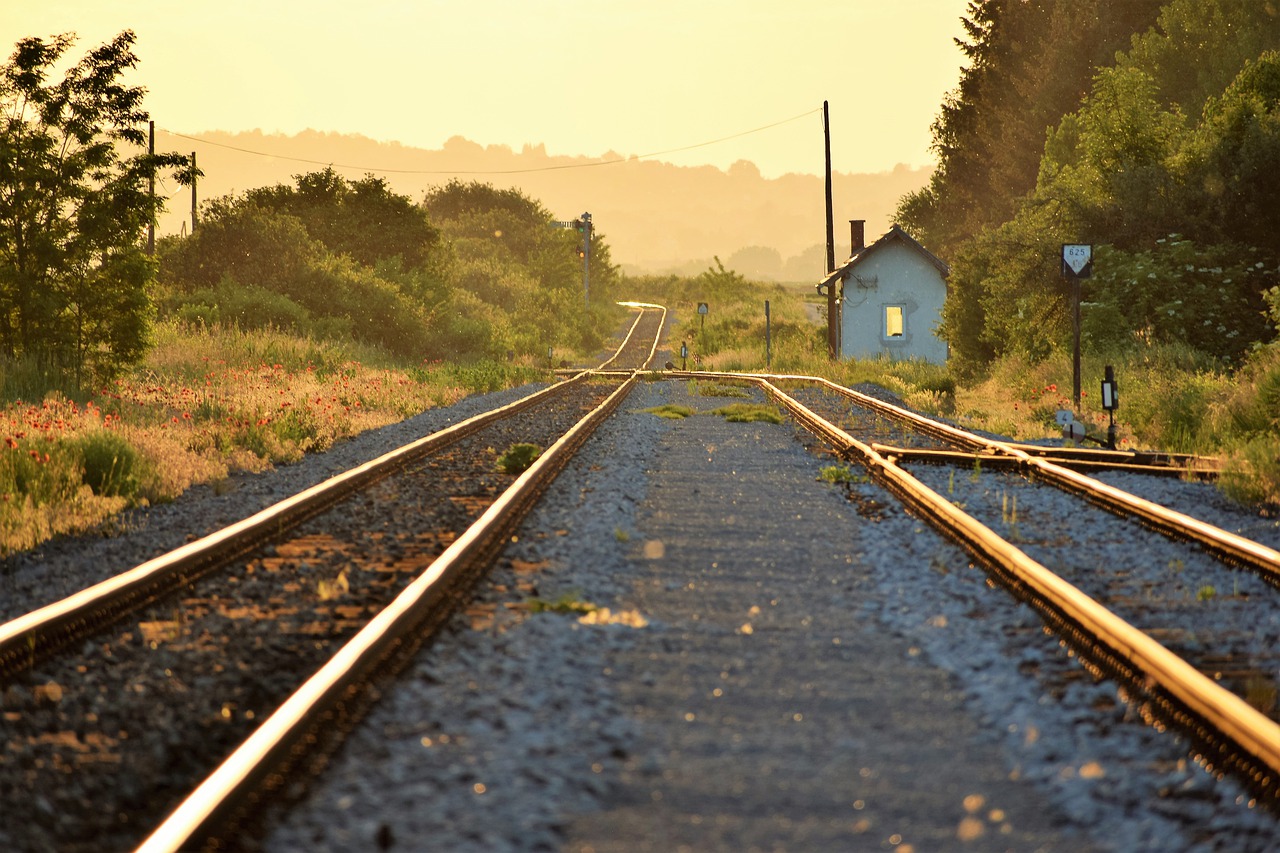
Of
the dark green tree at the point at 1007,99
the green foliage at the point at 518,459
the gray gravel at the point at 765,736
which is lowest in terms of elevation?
the gray gravel at the point at 765,736

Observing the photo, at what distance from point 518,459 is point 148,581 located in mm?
5691

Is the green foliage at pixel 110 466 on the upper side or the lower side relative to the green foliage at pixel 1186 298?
lower

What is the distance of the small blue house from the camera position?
138 feet

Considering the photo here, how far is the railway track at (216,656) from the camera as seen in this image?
351 centimetres

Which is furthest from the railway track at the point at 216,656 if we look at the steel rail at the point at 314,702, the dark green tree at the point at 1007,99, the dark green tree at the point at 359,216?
the dark green tree at the point at 1007,99

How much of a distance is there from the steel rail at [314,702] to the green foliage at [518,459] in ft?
11.9

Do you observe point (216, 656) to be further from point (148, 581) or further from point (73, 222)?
point (73, 222)

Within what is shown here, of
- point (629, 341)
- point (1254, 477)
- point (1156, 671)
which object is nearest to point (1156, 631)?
point (1156, 671)

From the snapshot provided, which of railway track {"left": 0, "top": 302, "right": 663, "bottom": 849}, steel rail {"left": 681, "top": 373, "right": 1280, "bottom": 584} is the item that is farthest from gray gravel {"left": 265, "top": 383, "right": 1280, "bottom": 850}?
steel rail {"left": 681, "top": 373, "right": 1280, "bottom": 584}

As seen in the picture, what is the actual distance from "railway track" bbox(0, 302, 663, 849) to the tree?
990cm

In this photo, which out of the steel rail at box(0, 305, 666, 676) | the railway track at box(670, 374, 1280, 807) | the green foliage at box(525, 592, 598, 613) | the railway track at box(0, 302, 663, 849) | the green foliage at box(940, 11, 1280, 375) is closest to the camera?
the railway track at box(0, 302, 663, 849)

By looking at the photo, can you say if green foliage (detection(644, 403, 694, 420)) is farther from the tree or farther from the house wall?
the house wall

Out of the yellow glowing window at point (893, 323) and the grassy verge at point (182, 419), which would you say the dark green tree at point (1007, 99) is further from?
the grassy verge at point (182, 419)

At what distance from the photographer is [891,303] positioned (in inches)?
1658
